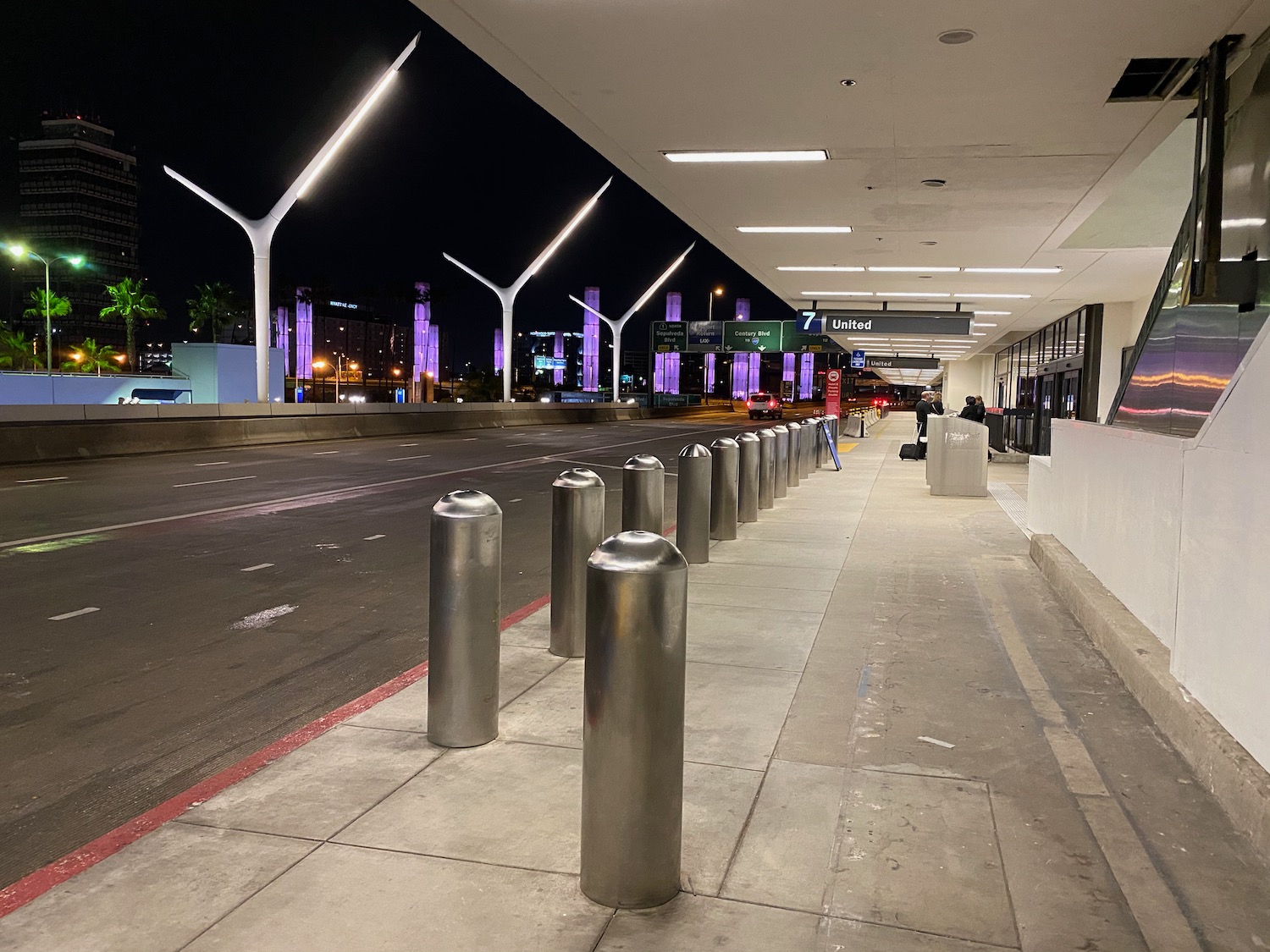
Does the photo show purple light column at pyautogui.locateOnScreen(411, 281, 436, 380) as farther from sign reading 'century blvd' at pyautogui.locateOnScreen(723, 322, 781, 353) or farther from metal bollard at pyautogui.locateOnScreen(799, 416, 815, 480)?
metal bollard at pyautogui.locateOnScreen(799, 416, 815, 480)

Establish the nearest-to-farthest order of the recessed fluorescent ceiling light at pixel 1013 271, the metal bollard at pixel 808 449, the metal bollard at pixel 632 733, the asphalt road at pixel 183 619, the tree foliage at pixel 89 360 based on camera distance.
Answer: the metal bollard at pixel 632 733 < the asphalt road at pixel 183 619 < the metal bollard at pixel 808 449 < the recessed fluorescent ceiling light at pixel 1013 271 < the tree foliage at pixel 89 360

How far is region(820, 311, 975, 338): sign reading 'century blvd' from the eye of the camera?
2539 centimetres

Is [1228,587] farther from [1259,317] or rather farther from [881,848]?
[1259,317]

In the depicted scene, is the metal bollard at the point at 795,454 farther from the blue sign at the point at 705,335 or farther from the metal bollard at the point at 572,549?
the blue sign at the point at 705,335

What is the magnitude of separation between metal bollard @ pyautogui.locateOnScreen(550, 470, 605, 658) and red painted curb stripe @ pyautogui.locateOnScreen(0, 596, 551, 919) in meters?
0.96

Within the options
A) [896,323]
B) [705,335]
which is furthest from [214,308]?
[896,323]

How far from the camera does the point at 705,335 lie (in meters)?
64.1

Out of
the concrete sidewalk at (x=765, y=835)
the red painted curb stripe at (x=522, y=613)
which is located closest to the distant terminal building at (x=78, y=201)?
the red painted curb stripe at (x=522, y=613)

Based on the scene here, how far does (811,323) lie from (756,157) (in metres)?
17.4

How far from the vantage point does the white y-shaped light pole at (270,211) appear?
27453mm

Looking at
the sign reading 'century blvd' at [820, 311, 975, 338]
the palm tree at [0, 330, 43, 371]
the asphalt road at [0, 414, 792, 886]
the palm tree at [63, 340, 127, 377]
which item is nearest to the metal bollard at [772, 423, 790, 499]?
the asphalt road at [0, 414, 792, 886]

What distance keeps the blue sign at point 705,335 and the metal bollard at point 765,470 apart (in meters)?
50.0

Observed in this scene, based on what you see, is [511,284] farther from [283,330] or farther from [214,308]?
[283,330]

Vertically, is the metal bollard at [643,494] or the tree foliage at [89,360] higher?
the tree foliage at [89,360]
